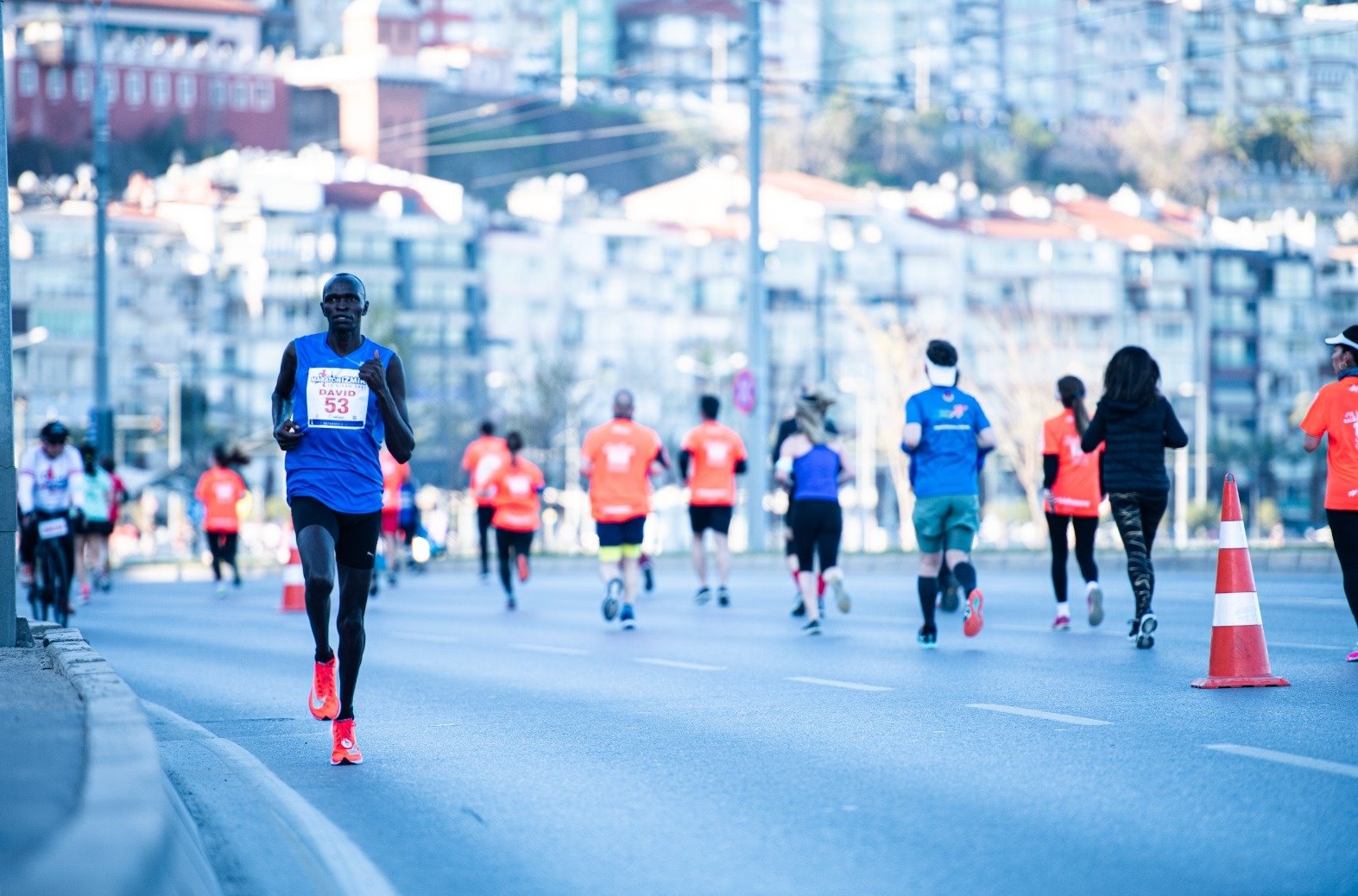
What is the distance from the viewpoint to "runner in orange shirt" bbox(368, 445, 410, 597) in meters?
28.6

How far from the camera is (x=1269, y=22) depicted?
177 m

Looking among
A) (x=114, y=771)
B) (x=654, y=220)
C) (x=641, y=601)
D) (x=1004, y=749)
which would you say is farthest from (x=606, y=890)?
(x=654, y=220)

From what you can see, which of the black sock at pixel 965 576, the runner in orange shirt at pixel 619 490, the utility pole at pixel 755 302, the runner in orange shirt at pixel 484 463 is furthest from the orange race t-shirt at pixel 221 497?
the black sock at pixel 965 576

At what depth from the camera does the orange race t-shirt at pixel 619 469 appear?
20.5 m

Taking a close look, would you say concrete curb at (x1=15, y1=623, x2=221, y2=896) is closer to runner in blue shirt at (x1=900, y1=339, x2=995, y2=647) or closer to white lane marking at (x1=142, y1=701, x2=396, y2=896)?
white lane marking at (x1=142, y1=701, x2=396, y2=896)

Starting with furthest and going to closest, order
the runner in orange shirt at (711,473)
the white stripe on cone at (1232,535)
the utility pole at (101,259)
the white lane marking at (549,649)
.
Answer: the utility pole at (101,259) → the runner in orange shirt at (711,473) → the white lane marking at (549,649) → the white stripe on cone at (1232,535)

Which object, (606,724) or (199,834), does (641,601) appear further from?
(199,834)

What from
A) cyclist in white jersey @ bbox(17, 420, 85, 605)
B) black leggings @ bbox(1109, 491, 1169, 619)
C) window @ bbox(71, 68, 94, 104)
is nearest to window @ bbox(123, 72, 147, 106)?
window @ bbox(71, 68, 94, 104)

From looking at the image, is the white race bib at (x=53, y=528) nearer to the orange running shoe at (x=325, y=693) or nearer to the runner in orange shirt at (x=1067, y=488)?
the runner in orange shirt at (x=1067, y=488)

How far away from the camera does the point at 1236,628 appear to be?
1212 cm

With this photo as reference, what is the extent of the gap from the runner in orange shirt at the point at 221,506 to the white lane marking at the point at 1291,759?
2299 cm

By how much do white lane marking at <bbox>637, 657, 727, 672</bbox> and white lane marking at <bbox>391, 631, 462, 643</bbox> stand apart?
3.35m

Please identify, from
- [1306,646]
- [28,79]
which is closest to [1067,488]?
[1306,646]

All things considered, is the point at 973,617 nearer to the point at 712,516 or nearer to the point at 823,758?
the point at 823,758
